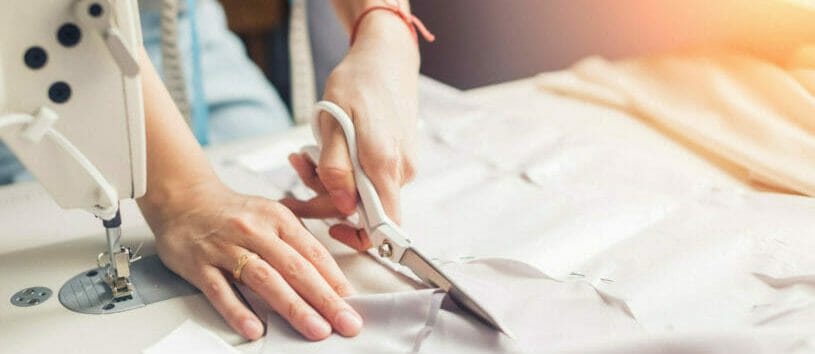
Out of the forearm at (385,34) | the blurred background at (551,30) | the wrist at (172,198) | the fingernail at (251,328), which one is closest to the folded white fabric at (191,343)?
the fingernail at (251,328)

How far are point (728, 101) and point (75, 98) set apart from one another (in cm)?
79

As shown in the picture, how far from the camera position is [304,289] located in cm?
62

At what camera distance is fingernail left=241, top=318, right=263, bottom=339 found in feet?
1.96

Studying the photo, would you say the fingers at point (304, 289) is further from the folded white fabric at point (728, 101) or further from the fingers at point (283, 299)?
the folded white fabric at point (728, 101)

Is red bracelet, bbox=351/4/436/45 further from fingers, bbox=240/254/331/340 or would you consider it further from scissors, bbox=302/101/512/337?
fingers, bbox=240/254/331/340

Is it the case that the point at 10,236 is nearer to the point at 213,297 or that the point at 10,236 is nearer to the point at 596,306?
the point at 213,297

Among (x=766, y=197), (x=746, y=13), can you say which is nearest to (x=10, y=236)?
(x=766, y=197)

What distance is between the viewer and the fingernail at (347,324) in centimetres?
60

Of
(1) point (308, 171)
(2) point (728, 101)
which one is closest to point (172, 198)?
(1) point (308, 171)

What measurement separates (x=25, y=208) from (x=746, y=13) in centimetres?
103

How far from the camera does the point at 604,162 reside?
885 mm

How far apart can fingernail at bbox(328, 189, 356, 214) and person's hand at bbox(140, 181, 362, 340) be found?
0.14 feet

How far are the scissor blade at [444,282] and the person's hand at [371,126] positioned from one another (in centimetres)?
6

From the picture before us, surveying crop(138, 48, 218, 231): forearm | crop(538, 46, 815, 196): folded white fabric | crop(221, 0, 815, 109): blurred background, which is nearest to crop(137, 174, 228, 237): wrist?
crop(138, 48, 218, 231): forearm
